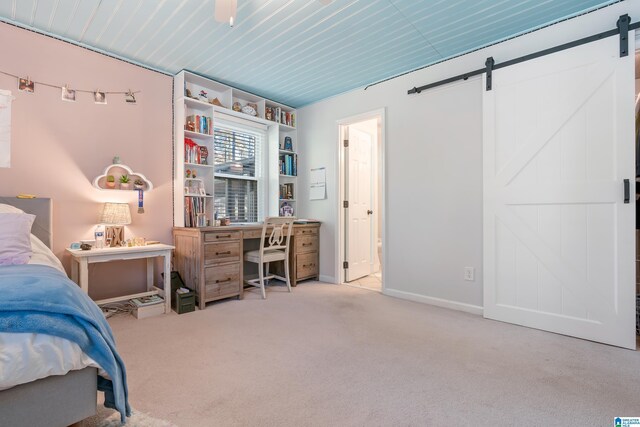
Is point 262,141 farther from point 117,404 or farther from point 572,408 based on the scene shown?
point 572,408

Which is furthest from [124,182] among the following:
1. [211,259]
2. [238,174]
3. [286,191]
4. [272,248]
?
[286,191]

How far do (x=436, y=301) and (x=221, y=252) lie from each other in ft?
7.46

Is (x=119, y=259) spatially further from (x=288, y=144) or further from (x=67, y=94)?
(x=288, y=144)

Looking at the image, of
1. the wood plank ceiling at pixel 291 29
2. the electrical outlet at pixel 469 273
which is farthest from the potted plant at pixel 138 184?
the electrical outlet at pixel 469 273

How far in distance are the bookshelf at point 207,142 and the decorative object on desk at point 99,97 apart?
2.15 ft

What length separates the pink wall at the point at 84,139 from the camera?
252 centimetres

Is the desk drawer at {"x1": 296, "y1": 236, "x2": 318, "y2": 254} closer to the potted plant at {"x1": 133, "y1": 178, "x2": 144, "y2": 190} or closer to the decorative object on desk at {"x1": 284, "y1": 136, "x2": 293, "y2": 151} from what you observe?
the decorative object on desk at {"x1": 284, "y1": 136, "x2": 293, "y2": 151}

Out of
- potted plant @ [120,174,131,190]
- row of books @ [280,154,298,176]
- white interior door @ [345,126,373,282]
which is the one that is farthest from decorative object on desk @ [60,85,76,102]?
white interior door @ [345,126,373,282]

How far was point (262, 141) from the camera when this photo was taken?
4285 mm

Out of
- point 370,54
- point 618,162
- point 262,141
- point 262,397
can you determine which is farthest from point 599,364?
point 262,141

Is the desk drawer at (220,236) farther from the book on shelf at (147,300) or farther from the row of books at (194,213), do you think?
the book on shelf at (147,300)

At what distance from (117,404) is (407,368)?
1.49 meters

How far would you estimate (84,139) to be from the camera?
9.25ft

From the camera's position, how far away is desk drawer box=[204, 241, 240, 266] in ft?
9.88
